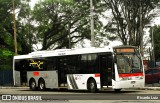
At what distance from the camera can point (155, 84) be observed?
33.2 m

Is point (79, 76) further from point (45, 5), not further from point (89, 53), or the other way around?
point (45, 5)

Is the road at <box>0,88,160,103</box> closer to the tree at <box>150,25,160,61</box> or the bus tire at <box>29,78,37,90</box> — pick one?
the bus tire at <box>29,78,37,90</box>

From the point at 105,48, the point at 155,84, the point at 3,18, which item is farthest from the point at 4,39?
the point at 105,48

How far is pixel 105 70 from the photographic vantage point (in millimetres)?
26031

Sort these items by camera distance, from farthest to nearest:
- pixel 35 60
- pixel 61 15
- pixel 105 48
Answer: pixel 61 15, pixel 35 60, pixel 105 48

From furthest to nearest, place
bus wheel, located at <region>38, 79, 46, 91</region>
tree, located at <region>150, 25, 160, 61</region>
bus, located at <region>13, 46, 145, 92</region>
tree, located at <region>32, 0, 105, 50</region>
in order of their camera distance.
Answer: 1. tree, located at <region>150, 25, 160, 61</region>
2. tree, located at <region>32, 0, 105, 50</region>
3. bus wheel, located at <region>38, 79, 46, 91</region>
4. bus, located at <region>13, 46, 145, 92</region>

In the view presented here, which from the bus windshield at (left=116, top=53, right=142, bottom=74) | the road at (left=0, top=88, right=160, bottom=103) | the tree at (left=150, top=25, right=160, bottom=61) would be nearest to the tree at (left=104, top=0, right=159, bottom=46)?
the bus windshield at (left=116, top=53, right=142, bottom=74)

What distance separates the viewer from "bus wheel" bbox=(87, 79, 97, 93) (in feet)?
87.4

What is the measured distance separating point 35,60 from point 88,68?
268 inches

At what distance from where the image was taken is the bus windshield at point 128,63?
2544 centimetres

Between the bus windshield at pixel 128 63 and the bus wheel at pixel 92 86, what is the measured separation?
2.25m

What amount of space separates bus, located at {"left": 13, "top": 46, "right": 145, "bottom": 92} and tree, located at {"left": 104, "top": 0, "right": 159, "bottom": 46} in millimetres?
17205

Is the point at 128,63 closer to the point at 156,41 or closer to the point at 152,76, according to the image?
the point at 152,76

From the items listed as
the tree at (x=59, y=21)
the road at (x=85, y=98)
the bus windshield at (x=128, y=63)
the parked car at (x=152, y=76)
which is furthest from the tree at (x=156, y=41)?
the road at (x=85, y=98)
